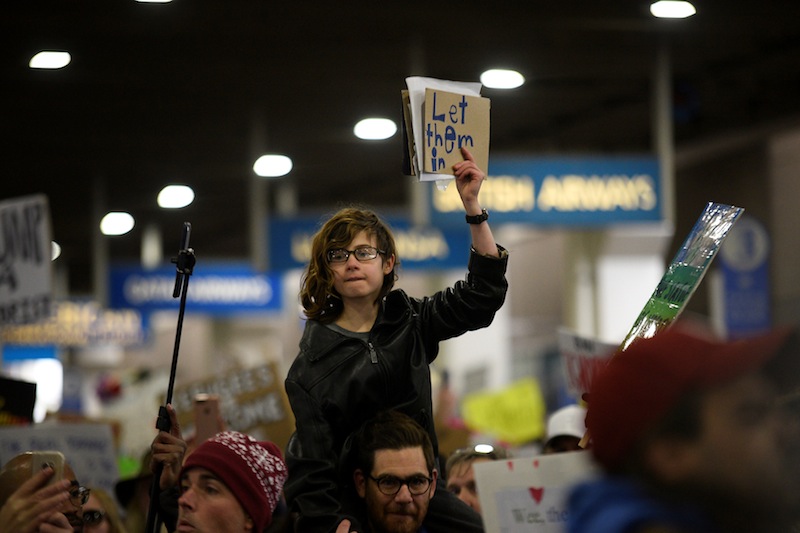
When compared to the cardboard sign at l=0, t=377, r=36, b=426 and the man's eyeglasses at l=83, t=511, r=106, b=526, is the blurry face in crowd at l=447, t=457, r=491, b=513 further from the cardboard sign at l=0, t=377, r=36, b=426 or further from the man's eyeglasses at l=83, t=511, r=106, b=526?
the cardboard sign at l=0, t=377, r=36, b=426

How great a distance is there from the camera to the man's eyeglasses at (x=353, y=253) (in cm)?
405

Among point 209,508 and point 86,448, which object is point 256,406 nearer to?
point 86,448

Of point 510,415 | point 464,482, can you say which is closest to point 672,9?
point 510,415

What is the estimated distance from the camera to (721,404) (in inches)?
66.5

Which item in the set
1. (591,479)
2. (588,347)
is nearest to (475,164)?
(591,479)

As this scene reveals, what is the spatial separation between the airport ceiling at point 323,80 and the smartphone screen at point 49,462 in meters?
7.18

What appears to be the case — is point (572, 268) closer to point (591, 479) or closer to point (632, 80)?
point (632, 80)

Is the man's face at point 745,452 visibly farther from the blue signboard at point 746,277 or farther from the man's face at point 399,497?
the blue signboard at point 746,277

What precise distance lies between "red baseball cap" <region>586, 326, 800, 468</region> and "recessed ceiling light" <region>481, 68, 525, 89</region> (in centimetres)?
1016

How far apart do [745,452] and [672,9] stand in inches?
362

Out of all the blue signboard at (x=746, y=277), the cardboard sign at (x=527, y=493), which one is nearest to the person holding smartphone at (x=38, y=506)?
the cardboard sign at (x=527, y=493)

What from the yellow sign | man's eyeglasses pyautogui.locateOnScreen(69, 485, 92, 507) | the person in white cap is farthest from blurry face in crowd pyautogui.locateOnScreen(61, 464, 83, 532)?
the yellow sign

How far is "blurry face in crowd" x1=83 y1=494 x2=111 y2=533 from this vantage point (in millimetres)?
4953

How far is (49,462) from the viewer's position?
141 inches
